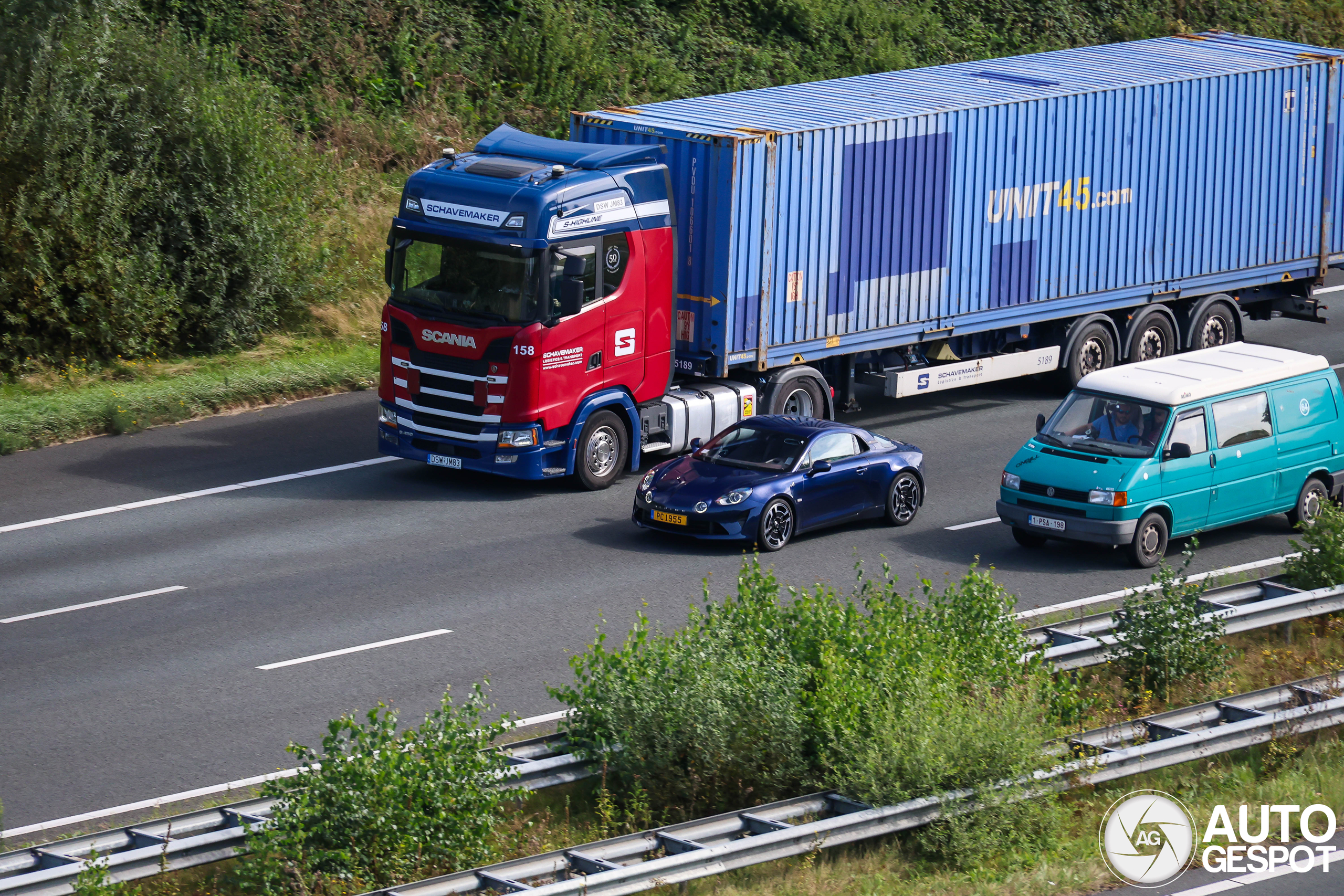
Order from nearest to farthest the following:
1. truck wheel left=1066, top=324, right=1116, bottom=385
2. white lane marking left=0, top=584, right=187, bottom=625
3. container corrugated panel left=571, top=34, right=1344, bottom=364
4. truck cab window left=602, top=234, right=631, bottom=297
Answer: white lane marking left=0, top=584, right=187, bottom=625 < truck cab window left=602, top=234, right=631, bottom=297 < container corrugated panel left=571, top=34, right=1344, bottom=364 < truck wheel left=1066, top=324, right=1116, bottom=385

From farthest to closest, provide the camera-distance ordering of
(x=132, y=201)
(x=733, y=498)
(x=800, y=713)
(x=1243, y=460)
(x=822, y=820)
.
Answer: (x=132, y=201), (x=1243, y=460), (x=733, y=498), (x=800, y=713), (x=822, y=820)

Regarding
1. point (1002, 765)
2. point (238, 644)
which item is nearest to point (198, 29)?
point (238, 644)

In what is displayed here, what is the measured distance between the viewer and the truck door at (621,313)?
20.3 m

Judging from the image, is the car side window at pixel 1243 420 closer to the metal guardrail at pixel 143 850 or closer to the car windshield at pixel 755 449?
the car windshield at pixel 755 449

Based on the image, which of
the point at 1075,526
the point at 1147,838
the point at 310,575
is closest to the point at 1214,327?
the point at 1075,526

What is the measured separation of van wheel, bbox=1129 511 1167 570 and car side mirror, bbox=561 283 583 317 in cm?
630

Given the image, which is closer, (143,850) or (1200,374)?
(143,850)

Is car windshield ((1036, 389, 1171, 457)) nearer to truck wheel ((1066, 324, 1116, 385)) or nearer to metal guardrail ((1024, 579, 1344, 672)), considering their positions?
metal guardrail ((1024, 579, 1344, 672))

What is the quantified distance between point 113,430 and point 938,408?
1063 centimetres

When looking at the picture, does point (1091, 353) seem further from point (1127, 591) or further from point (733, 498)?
point (733, 498)

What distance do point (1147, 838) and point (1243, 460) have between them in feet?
26.8

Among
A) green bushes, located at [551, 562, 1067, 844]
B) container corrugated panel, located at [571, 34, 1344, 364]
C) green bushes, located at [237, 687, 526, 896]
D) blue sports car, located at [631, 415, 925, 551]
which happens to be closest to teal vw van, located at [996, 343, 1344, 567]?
blue sports car, located at [631, 415, 925, 551]

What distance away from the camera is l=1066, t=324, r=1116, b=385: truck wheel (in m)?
24.8

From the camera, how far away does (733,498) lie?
720 inches
